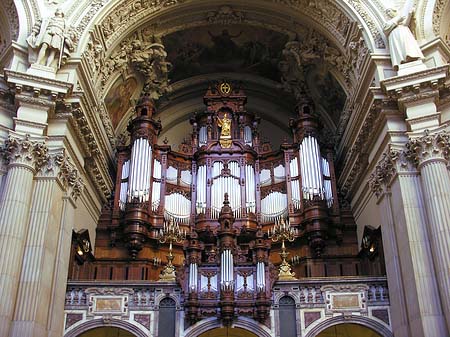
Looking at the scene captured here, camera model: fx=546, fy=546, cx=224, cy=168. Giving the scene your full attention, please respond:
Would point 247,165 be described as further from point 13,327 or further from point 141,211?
point 13,327

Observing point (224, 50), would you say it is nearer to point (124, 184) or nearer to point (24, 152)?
point (124, 184)

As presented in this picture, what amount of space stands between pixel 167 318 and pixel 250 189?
6.40 metres

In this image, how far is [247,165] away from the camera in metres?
20.0

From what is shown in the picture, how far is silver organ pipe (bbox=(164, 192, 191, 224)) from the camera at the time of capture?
18875mm

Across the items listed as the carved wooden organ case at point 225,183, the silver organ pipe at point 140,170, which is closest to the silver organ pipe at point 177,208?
the carved wooden organ case at point 225,183

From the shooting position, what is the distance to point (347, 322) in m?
14.3

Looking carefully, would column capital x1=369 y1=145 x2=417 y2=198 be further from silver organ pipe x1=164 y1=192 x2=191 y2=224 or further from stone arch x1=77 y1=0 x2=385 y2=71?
silver organ pipe x1=164 y1=192 x2=191 y2=224

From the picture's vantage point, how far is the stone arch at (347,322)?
14172 mm

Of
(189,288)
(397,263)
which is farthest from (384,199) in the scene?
(189,288)

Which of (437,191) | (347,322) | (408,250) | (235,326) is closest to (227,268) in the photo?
(235,326)

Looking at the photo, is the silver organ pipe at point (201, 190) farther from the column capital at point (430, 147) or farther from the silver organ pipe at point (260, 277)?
the column capital at point (430, 147)

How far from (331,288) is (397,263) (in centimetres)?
189

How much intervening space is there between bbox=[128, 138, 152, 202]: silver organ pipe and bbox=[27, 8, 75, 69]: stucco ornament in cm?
470

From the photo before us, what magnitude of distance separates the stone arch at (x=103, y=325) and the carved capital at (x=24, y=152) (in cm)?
432
